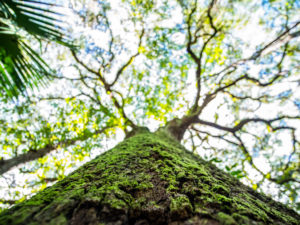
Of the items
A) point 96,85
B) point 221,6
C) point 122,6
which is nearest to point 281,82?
point 221,6

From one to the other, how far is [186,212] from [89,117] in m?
5.79

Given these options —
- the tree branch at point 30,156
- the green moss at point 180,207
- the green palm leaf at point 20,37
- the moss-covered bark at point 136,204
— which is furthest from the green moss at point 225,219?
the tree branch at point 30,156

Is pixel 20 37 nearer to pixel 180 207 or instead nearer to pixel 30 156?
pixel 180 207

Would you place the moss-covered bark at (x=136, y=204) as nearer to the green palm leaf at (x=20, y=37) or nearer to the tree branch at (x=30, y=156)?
the green palm leaf at (x=20, y=37)

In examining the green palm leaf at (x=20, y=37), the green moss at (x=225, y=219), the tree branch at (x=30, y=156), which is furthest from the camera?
the tree branch at (x=30, y=156)

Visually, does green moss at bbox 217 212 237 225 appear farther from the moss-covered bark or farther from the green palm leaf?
the green palm leaf

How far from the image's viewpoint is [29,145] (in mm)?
5242

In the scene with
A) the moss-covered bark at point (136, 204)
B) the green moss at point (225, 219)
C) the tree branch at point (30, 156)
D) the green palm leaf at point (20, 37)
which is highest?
the green palm leaf at point (20, 37)

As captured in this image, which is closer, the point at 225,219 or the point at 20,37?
the point at 225,219

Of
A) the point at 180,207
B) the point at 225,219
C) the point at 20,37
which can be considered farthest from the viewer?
the point at 20,37

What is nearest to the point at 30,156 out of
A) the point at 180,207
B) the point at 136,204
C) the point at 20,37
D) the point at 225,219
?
the point at 20,37

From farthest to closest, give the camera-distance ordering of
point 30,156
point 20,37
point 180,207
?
→ point 30,156 → point 20,37 → point 180,207

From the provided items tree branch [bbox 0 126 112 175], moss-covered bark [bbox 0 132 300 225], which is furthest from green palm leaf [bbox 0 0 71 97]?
tree branch [bbox 0 126 112 175]

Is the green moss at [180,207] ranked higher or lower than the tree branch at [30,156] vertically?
higher
